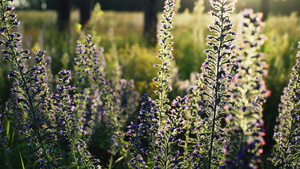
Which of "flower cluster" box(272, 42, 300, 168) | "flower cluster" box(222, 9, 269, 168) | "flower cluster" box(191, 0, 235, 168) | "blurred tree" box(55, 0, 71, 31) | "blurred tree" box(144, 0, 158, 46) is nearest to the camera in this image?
"flower cluster" box(222, 9, 269, 168)

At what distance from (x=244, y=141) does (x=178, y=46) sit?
36.1ft

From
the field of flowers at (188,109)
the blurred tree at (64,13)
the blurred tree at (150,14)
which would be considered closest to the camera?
the field of flowers at (188,109)

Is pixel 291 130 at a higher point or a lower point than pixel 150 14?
lower

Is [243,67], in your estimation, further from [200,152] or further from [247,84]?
[200,152]

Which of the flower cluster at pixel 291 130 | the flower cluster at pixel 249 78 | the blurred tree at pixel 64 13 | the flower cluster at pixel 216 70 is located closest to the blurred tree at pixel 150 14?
the blurred tree at pixel 64 13

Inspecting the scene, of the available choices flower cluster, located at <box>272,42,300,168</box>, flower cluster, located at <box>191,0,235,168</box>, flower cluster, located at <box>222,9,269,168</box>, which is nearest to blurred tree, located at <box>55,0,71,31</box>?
flower cluster, located at <box>191,0,235,168</box>

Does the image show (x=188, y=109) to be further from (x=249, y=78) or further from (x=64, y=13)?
(x=64, y=13)

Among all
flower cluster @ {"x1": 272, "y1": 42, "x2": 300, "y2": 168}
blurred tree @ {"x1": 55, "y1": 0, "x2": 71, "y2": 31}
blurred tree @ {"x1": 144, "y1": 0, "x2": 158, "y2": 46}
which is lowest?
flower cluster @ {"x1": 272, "y1": 42, "x2": 300, "y2": 168}

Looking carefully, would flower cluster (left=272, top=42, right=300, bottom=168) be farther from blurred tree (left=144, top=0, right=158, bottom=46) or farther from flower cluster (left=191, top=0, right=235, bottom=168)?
blurred tree (left=144, top=0, right=158, bottom=46)

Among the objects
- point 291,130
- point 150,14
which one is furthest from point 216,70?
point 150,14

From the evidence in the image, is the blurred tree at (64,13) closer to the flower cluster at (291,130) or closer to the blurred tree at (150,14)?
the blurred tree at (150,14)

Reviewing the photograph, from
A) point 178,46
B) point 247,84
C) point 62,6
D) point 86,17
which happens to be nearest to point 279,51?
point 178,46

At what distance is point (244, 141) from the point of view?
5.75ft

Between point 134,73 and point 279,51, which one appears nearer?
point 134,73
